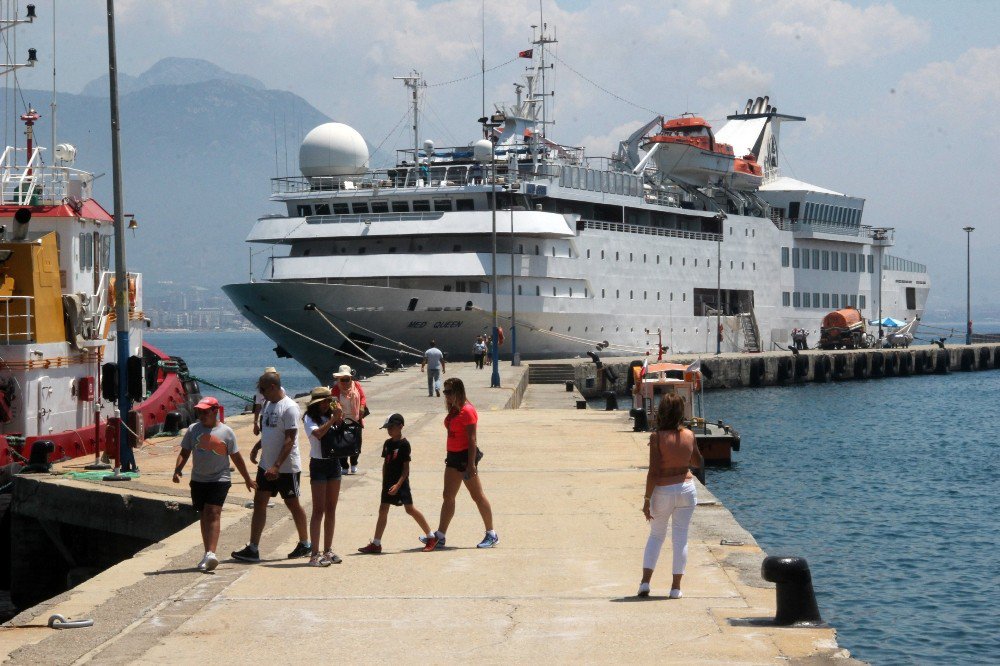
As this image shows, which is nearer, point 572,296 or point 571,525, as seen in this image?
point 571,525

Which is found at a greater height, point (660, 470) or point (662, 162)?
point (662, 162)

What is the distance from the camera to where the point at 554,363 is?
1921 inches

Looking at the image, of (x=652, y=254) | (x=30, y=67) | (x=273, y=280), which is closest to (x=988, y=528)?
(x=30, y=67)

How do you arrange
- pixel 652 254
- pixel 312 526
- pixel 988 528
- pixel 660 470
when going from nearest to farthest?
1. pixel 660 470
2. pixel 312 526
3. pixel 988 528
4. pixel 652 254

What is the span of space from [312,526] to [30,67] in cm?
1527

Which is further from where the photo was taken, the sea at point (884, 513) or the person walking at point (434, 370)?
the person walking at point (434, 370)

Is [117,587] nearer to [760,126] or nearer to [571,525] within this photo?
[571,525]

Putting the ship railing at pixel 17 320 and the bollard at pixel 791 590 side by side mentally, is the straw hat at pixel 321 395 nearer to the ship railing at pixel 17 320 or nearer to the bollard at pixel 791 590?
the bollard at pixel 791 590

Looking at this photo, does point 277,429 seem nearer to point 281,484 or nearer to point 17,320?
point 281,484

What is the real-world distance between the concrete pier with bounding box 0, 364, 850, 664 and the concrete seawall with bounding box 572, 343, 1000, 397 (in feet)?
114

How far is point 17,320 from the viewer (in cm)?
1994

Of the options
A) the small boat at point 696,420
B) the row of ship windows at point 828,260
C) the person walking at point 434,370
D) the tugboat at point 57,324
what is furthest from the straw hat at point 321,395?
the row of ship windows at point 828,260

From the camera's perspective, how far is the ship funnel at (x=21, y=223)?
66.3ft

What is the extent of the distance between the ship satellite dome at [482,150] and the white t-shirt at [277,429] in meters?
41.8
